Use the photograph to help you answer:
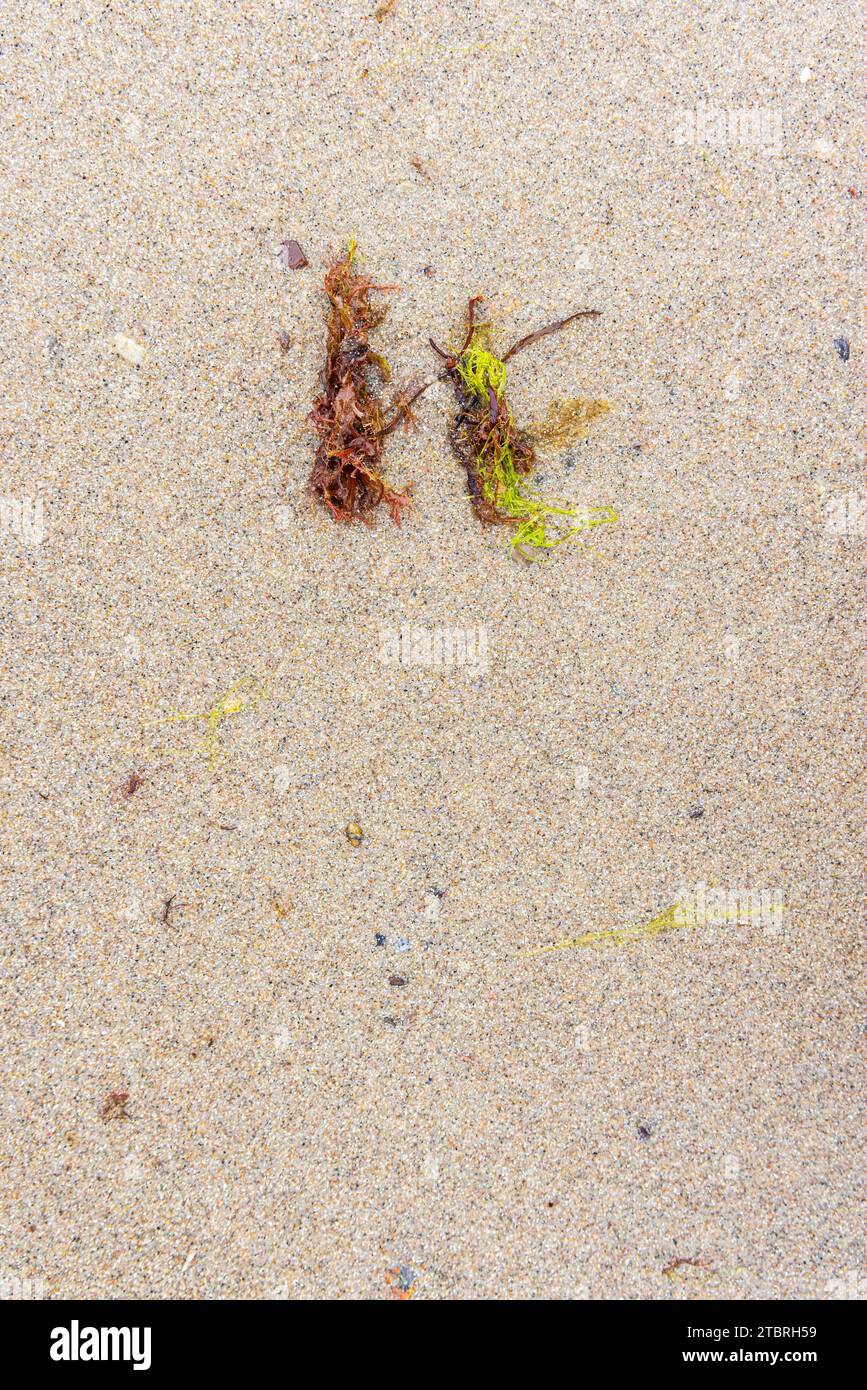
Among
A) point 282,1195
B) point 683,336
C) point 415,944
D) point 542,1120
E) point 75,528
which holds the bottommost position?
point 282,1195

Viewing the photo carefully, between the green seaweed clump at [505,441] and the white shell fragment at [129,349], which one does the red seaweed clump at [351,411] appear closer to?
the green seaweed clump at [505,441]

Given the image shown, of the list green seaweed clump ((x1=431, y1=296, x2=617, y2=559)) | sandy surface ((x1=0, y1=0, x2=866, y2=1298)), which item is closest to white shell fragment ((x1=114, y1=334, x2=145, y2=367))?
sandy surface ((x1=0, y1=0, x2=866, y2=1298))

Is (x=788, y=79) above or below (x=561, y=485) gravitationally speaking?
above

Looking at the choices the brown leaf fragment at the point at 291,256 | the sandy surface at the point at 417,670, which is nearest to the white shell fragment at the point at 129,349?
the sandy surface at the point at 417,670

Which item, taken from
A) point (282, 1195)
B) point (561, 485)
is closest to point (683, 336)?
point (561, 485)

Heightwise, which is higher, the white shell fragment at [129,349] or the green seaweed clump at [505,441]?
the white shell fragment at [129,349]

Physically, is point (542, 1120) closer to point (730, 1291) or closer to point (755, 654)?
point (730, 1291)
